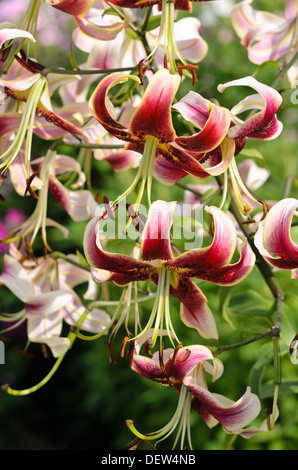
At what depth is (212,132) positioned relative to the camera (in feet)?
2.04

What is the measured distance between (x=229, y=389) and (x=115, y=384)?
613mm

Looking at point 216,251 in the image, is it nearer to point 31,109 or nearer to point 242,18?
point 31,109

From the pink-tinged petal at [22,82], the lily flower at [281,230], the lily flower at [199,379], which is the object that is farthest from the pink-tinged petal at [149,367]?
the pink-tinged petal at [22,82]

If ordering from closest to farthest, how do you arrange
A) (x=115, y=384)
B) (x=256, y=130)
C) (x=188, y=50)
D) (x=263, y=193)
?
(x=256, y=130) < (x=188, y=50) < (x=263, y=193) < (x=115, y=384)

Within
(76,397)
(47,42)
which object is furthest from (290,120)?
(76,397)

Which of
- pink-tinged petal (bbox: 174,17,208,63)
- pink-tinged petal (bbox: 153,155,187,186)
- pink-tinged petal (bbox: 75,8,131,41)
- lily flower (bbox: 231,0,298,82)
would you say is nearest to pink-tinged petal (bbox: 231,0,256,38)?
lily flower (bbox: 231,0,298,82)

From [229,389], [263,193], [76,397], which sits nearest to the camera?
[229,389]

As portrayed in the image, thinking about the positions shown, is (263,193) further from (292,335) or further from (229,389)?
(292,335)

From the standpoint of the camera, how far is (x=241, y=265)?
69 centimetres

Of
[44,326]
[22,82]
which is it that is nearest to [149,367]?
[44,326]

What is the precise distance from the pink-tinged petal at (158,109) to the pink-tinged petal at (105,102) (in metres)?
0.03

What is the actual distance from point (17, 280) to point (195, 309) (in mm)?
309

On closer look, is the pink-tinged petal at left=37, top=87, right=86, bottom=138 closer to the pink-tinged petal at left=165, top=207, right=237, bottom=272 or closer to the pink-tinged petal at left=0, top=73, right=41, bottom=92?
the pink-tinged petal at left=0, top=73, right=41, bottom=92

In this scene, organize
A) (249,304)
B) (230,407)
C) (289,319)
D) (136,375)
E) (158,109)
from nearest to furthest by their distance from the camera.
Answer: (158,109)
(230,407)
(289,319)
(249,304)
(136,375)
